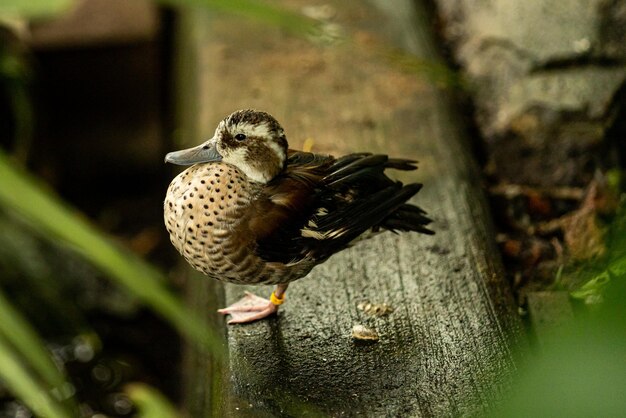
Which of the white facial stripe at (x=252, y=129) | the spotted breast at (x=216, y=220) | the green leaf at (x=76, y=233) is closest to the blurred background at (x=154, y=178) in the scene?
the green leaf at (x=76, y=233)

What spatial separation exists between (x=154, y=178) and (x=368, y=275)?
10.8 feet

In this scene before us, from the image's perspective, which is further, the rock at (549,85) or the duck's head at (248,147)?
the rock at (549,85)

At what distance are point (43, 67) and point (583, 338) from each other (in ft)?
15.6

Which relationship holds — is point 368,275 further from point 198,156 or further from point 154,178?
point 154,178

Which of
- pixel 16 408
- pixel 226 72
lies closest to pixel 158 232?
pixel 16 408

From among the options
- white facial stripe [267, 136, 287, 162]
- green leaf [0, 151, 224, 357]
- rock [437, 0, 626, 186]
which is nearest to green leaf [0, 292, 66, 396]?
green leaf [0, 151, 224, 357]

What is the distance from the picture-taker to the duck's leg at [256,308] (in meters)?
2.22

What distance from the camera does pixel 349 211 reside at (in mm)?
2096

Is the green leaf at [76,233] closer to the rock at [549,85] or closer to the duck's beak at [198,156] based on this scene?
the duck's beak at [198,156]

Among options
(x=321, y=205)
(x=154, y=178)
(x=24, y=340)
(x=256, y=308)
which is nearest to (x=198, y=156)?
(x=321, y=205)

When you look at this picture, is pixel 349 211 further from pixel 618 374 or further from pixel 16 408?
pixel 16 408

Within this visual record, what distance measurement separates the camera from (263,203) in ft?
6.60

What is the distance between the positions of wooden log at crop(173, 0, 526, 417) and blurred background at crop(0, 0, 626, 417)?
12 centimetres

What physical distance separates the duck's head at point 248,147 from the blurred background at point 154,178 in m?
0.22
